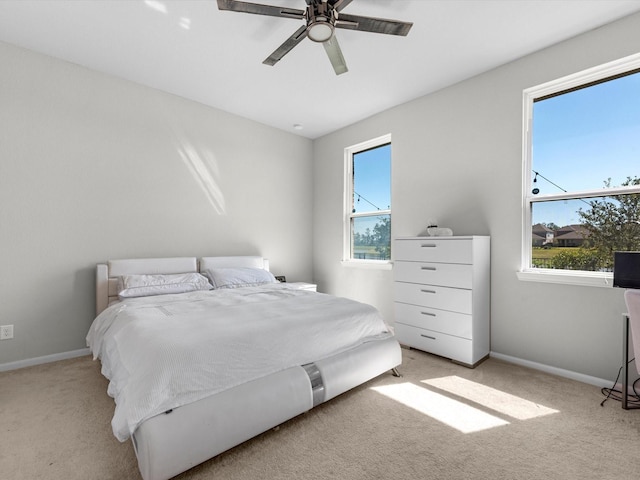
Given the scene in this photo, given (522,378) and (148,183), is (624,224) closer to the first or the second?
(522,378)

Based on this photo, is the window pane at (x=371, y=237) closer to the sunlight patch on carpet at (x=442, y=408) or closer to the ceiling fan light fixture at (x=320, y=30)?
the sunlight patch on carpet at (x=442, y=408)

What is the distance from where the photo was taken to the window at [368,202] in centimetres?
405

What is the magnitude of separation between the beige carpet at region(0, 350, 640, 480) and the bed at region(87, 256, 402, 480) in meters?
0.14

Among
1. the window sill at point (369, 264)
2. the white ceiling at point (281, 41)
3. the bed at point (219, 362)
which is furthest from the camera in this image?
the window sill at point (369, 264)

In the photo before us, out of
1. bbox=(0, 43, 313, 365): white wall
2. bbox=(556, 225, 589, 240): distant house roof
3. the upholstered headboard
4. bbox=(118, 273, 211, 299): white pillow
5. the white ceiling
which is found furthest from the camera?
the upholstered headboard

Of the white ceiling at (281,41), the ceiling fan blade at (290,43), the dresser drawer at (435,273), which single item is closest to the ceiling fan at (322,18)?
the ceiling fan blade at (290,43)

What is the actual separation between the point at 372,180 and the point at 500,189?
171 centimetres

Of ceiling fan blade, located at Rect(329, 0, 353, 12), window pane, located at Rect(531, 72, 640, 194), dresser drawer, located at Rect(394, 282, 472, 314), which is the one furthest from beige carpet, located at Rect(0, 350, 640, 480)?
ceiling fan blade, located at Rect(329, 0, 353, 12)

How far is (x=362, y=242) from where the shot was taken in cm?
437

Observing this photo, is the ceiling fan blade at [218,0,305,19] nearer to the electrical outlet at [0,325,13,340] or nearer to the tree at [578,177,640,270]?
the tree at [578,177,640,270]

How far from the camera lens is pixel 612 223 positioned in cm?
236

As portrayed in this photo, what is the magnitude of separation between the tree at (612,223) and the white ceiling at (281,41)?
134 centimetres

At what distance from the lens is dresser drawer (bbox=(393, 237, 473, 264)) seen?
108 inches

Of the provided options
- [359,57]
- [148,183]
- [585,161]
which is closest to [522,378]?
[585,161]
